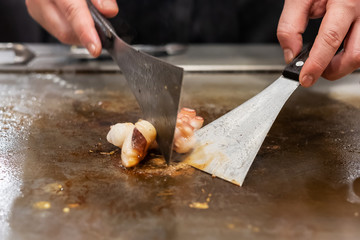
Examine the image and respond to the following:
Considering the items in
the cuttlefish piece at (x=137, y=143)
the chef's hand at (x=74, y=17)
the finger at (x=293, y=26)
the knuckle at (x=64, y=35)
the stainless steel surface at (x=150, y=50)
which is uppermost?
the finger at (x=293, y=26)

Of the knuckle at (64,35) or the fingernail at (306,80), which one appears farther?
the knuckle at (64,35)

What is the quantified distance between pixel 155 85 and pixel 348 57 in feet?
2.09

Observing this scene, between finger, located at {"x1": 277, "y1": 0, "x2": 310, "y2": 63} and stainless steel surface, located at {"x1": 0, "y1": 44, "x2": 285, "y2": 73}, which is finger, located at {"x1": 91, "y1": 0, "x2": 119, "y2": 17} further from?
finger, located at {"x1": 277, "y1": 0, "x2": 310, "y2": 63}

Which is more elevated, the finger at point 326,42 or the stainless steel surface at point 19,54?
the finger at point 326,42

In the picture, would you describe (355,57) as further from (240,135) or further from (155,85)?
(155,85)

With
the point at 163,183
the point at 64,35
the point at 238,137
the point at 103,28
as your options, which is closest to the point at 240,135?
the point at 238,137

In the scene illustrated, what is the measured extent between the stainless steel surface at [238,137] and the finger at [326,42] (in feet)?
0.18

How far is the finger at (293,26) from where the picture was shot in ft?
4.32

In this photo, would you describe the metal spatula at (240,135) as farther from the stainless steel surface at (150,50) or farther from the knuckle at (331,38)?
the stainless steel surface at (150,50)

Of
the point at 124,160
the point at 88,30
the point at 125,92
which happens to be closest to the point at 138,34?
the point at 125,92

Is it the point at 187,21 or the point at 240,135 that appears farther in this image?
the point at 187,21

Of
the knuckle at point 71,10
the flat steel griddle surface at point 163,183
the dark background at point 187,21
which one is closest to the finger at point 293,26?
the flat steel griddle surface at point 163,183

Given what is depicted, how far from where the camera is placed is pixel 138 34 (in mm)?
2334

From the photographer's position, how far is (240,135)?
3.62ft
